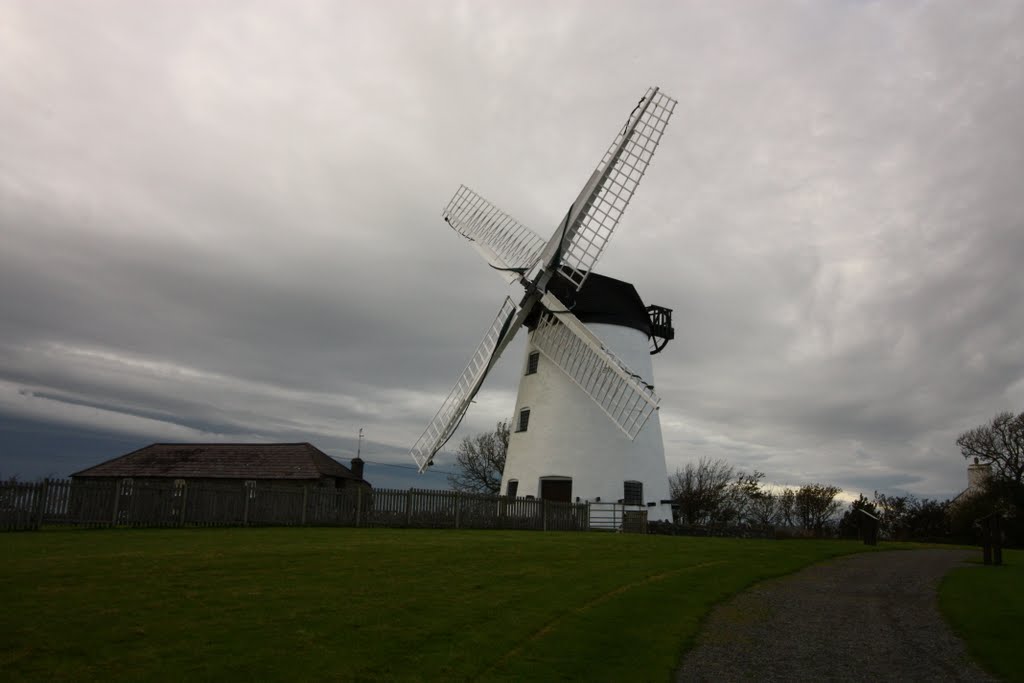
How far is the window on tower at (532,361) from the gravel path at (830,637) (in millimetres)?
18338

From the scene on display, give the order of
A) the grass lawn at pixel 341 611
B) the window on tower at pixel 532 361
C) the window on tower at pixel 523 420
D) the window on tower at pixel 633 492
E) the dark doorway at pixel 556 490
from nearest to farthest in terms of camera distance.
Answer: the grass lawn at pixel 341 611
the window on tower at pixel 633 492
the dark doorway at pixel 556 490
the window on tower at pixel 523 420
the window on tower at pixel 532 361

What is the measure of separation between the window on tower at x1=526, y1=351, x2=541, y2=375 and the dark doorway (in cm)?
478

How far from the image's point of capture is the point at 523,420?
104ft

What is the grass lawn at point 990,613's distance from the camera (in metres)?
7.96

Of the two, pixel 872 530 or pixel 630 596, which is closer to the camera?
pixel 630 596

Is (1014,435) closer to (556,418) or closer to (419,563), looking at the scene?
(556,418)

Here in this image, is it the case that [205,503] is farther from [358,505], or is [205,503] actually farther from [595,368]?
[595,368]

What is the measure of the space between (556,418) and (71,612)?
22.9 m

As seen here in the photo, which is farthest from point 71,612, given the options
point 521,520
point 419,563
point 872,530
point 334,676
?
point 872,530

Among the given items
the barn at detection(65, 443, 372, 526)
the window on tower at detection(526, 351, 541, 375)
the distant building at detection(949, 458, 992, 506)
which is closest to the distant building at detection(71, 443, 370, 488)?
the barn at detection(65, 443, 372, 526)

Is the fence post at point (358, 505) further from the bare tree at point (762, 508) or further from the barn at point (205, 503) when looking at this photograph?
the bare tree at point (762, 508)

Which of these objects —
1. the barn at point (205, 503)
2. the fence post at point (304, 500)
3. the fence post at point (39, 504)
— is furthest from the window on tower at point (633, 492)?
the fence post at point (39, 504)

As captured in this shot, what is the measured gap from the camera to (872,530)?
25.8 m

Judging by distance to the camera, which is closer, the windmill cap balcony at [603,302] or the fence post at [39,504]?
the fence post at [39,504]
